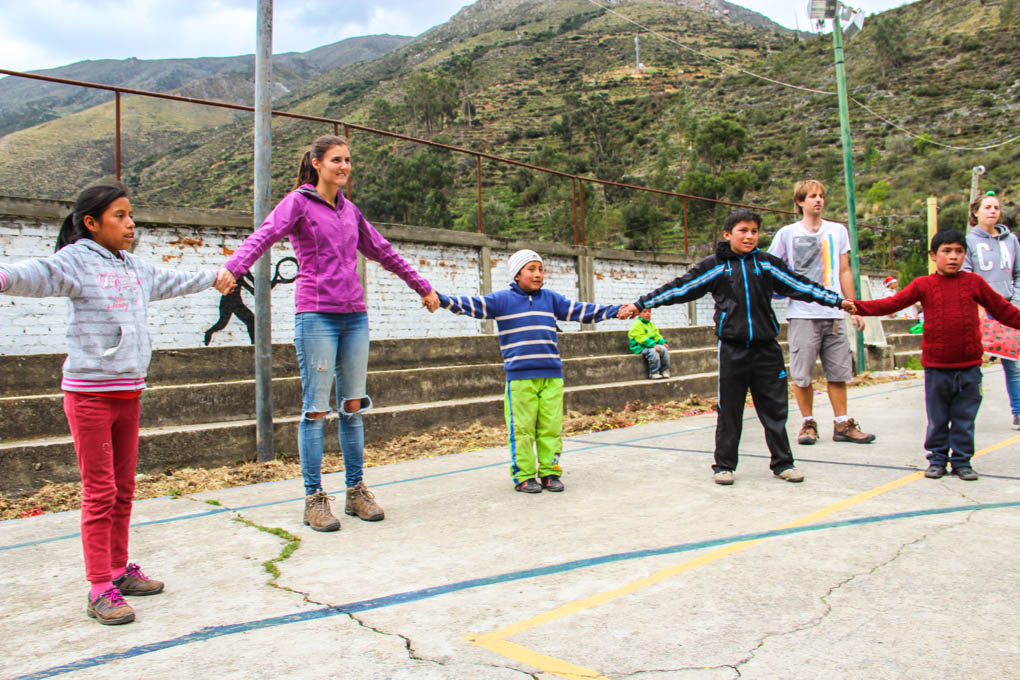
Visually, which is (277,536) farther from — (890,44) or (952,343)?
(890,44)

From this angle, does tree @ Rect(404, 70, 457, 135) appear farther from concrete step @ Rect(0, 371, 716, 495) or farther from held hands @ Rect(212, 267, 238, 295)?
held hands @ Rect(212, 267, 238, 295)

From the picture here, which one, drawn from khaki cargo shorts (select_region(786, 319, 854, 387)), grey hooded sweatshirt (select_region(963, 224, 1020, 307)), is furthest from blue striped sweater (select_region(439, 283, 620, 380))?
grey hooded sweatshirt (select_region(963, 224, 1020, 307))

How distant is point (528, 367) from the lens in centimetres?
470

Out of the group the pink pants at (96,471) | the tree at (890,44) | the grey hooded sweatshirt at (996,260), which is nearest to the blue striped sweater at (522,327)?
the pink pants at (96,471)

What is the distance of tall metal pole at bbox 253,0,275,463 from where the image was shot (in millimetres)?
5551

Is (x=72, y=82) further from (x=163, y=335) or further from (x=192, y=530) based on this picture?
(x=192, y=530)

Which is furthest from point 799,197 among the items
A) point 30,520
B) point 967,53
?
point 967,53

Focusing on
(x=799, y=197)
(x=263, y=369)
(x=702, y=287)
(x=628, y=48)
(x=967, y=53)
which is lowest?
(x=263, y=369)

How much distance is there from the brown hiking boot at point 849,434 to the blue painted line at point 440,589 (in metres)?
2.08

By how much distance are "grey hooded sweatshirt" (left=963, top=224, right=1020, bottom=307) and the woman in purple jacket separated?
16.4 ft

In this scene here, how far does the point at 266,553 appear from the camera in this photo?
339 cm

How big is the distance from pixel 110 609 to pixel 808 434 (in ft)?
16.6

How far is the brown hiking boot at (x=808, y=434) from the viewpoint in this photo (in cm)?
592

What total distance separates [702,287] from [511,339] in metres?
1.28
